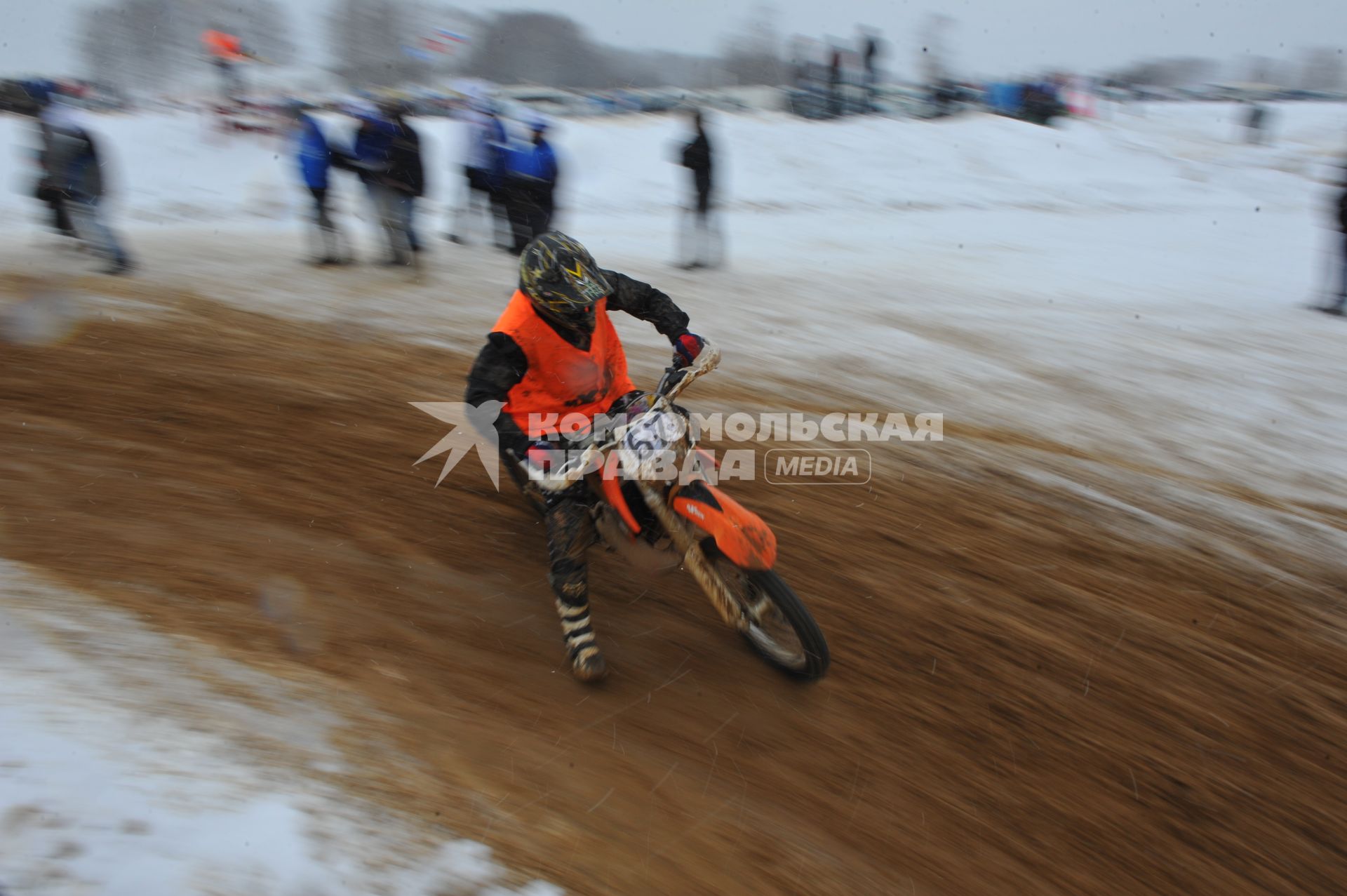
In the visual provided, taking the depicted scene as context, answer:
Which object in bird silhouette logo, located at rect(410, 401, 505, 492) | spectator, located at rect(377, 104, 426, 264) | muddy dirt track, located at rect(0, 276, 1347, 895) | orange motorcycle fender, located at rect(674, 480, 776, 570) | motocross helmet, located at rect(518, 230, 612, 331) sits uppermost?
spectator, located at rect(377, 104, 426, 264)

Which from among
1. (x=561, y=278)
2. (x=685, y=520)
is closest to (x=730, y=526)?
(x=685, y=520)

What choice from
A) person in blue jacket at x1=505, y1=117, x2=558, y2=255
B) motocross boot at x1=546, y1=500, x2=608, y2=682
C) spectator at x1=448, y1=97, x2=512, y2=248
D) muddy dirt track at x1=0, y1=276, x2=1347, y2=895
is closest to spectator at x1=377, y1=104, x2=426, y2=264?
spectator at x1=448, y1=97, x2=512, y2=248

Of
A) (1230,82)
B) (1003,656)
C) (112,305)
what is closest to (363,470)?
(1003,656)

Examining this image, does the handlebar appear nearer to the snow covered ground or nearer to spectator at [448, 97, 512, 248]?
the snow covered ground

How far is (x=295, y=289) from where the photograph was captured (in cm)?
995

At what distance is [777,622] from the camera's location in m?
3.97

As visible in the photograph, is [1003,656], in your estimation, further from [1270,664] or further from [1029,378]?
[1029,378]

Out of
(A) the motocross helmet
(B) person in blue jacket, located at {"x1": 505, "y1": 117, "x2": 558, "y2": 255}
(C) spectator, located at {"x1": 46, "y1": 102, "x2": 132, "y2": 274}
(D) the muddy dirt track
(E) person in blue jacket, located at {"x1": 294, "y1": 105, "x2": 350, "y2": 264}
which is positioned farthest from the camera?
(B) person in blue jacket, located at {"x1": 505, "y1": 117, "x2": 558, "y2": 255}

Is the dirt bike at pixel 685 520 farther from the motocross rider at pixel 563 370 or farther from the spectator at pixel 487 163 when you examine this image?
the spectator at pixel 487 163

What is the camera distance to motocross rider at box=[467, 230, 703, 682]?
12.0 feet

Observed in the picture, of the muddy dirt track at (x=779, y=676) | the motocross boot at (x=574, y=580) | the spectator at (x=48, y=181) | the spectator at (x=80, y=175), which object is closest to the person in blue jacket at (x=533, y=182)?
the spectator at (x=80, y=175)

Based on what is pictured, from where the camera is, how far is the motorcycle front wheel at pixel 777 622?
3.68m

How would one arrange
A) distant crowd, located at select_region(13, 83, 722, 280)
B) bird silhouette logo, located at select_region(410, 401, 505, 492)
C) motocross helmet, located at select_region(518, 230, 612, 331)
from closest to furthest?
motocross helmet, located at select_region(518, 230, 612, 331), bird silhouette logo, located at select_region(410, 401, 505, 492), distant crowd, located at select_region(13, 83, 722, 280)

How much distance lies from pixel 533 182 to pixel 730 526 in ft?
27.7
